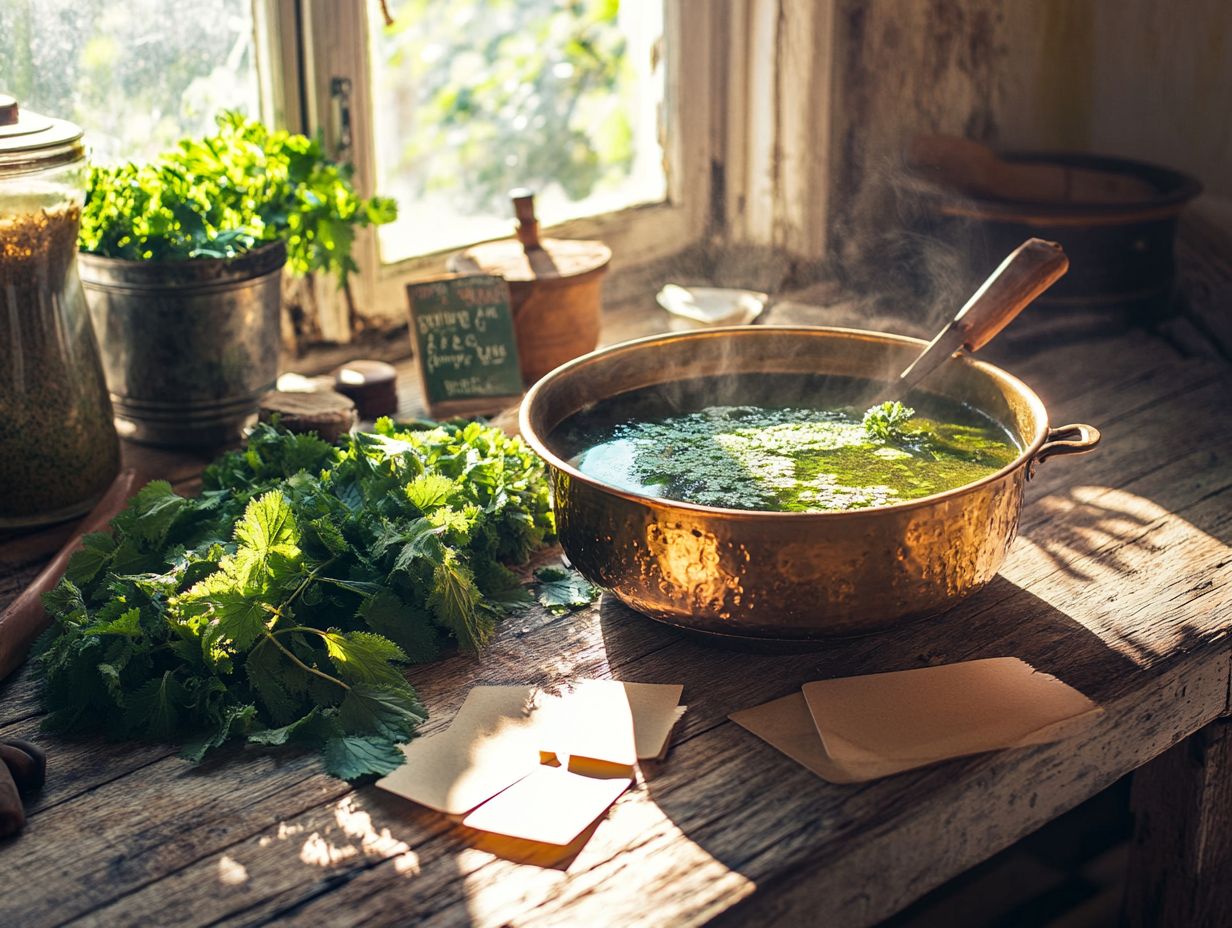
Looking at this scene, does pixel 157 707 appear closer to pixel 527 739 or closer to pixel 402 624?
pixel 402 624

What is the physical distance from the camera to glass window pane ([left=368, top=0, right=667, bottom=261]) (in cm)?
380

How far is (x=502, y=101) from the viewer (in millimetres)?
4484

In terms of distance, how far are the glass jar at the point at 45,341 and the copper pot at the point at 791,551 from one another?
757mm

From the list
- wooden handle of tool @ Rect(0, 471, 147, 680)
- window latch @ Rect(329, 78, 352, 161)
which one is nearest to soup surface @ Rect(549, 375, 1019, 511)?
wooden handle of tool @ Rect(0, 471, 147, 680)

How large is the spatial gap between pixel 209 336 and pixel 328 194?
12.8 inches

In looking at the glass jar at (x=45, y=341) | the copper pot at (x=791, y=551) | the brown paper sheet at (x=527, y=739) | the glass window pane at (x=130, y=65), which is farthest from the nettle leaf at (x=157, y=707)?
the glass window pane at (x=130, y=65)

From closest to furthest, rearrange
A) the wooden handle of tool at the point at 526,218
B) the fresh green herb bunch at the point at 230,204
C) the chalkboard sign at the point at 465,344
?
the fresh green herb bunch at the point at 230,204 → the chalkboard sign at the point at 465,344 → the wooden handle of tool at the point at 526,218

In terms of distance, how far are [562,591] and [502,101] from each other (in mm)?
3067

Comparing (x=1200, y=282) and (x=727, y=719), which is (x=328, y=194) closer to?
(x=727, y=719)

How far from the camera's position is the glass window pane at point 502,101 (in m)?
3.80

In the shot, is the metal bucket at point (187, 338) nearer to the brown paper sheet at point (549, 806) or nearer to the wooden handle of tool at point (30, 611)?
the wooden handle of tool at point (30, 611)

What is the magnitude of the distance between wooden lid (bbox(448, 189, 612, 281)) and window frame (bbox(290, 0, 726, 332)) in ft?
1.01

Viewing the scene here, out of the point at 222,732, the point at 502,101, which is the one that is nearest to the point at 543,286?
the point at 222,732

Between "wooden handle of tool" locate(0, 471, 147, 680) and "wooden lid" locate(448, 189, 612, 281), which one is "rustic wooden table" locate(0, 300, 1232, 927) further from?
"wooden lid" locate(448, 189, 612, 281)
